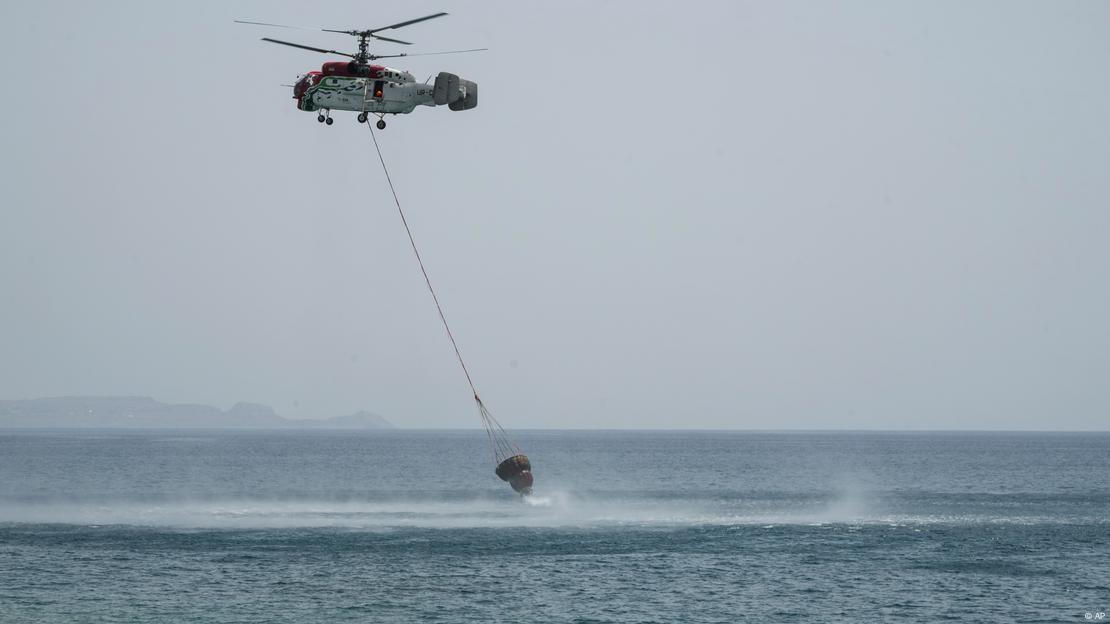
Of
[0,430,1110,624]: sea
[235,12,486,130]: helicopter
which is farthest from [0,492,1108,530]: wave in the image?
[235,12,486,130]: helicopter

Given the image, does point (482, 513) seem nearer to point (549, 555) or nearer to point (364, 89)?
point (549, 555)

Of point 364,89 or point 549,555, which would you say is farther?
point 549,555

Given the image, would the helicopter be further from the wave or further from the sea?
the wave

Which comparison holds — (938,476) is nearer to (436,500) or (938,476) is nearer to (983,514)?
(983,514)

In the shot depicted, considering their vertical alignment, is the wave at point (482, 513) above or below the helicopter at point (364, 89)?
below

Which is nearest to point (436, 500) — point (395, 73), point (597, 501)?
point (597, 501)

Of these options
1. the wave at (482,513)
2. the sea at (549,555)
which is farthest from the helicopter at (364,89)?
the wave at (482,513)

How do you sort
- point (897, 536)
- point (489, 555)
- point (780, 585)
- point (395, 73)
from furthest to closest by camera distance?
point (897, 536) < point (489, 555) < point (780, 585) < point (395, 73)

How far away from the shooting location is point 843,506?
4195 inches

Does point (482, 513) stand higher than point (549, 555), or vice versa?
point (549, 555)

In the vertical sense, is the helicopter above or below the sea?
above

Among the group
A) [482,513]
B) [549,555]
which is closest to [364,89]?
[549,555]

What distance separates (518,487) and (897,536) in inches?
1130

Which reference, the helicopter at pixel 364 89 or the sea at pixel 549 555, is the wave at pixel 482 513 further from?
the helicopter at pixel 364 89
